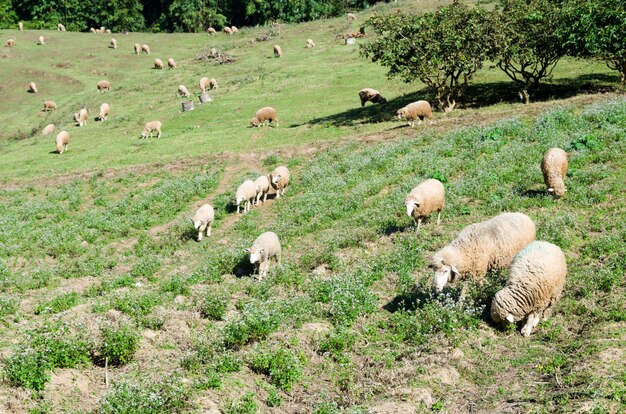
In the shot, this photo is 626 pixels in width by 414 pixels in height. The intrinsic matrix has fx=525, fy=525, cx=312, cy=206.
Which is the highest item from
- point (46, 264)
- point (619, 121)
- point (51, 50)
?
point (51, 50)

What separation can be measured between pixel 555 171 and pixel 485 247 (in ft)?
19.8

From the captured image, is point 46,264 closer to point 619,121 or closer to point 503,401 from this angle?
point 503,401

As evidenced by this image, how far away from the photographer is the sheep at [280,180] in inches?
971

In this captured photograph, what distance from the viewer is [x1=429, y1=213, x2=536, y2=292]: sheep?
40.3ft

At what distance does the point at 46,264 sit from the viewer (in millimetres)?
19891

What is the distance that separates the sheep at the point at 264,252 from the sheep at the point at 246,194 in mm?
6087

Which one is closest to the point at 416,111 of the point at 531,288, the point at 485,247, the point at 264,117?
the point at 264,117

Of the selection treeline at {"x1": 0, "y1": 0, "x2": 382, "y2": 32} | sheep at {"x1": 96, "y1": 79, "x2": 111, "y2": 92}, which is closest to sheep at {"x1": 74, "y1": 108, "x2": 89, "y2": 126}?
sheep at {"x1": 96, "y1": 79, "x2": 111, "y2": 92}

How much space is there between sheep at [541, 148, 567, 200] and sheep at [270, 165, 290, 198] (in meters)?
11.9

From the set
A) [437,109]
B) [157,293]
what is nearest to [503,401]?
[157,293]

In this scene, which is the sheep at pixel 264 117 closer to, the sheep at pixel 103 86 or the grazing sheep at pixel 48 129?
the grazing sheep at pixel 48 129

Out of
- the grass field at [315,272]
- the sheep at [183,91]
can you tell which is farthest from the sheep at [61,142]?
the sheep at [183,91]

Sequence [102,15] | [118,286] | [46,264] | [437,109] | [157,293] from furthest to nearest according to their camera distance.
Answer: [102,15]
[437,109]
[46,264]
[118,286]
[157,293]

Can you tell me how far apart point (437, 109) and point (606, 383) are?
29764 mm
